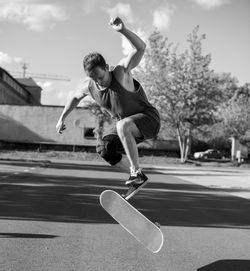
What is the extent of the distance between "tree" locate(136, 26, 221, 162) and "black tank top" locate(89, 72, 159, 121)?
36.0m

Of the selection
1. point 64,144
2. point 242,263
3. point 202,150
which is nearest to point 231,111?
point 202,150

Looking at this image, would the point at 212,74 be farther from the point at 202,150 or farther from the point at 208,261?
the point at 208,261

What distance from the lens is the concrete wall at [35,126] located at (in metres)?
51.9

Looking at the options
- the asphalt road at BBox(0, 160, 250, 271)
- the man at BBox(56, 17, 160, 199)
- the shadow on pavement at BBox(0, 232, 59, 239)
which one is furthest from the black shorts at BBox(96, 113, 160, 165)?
the shadow on pavement at BBox(0, 232, 59, 239)

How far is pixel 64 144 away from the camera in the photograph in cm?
5203

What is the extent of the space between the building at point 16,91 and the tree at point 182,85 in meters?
37.0

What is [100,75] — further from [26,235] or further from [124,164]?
[26,235]

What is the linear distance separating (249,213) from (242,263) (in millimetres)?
4977

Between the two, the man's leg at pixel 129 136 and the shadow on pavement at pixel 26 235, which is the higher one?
the man's leg at pixel 129 136

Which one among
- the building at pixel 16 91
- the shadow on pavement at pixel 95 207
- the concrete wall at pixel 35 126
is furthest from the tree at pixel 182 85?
the building at pixel 16 91

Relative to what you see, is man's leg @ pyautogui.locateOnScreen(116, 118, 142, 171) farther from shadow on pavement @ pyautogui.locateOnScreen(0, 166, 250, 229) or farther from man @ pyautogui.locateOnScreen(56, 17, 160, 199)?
shadow on pavement @ pyautogui.locateOnScreen(0, 166, 250, 229)

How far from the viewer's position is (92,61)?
15.2 feet

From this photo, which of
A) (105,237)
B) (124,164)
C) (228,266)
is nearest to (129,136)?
(124,164)

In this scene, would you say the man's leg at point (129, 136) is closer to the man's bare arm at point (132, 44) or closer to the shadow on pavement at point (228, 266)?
the man's bare arm at point (132, 44)
